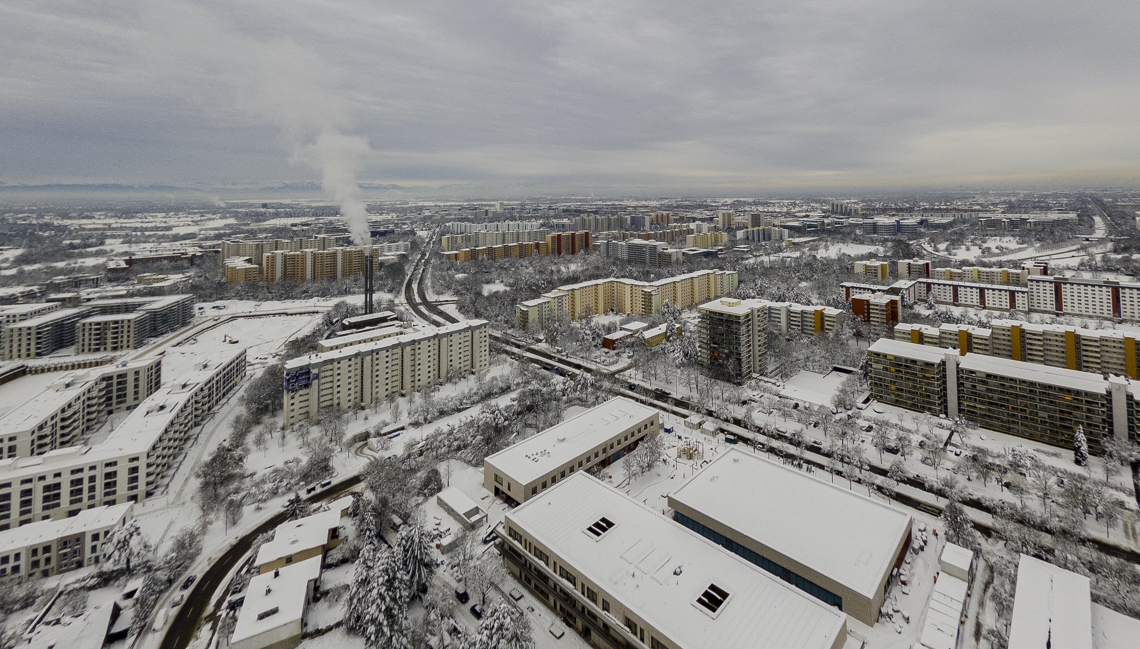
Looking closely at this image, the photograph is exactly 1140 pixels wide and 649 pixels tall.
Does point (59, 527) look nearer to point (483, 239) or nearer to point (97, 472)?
point (97, 472)

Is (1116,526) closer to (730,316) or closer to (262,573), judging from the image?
(730,316)

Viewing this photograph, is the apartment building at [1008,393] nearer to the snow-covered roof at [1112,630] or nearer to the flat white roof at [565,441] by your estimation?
the snow-covered roof at [1112,630]

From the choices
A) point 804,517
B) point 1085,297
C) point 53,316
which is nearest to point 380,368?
point 804,517

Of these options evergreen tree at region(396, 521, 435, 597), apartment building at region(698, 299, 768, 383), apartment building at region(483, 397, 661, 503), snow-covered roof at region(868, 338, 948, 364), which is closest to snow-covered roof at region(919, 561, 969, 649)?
apartment building at region(483, 397, 661, 503)

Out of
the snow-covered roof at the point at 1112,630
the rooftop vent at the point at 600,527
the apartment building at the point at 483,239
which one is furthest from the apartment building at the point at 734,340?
the apartment building at the point at 483,239

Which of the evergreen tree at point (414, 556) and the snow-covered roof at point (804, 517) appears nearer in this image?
the snow-covered roof at point (804, 517)

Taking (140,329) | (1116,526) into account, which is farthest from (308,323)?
(1116,526)
